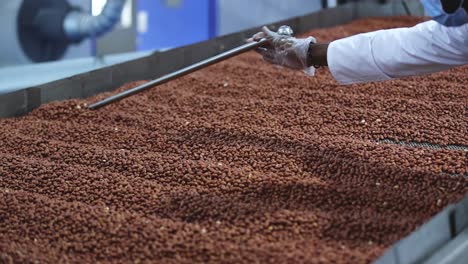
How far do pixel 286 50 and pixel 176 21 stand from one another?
2.65 m

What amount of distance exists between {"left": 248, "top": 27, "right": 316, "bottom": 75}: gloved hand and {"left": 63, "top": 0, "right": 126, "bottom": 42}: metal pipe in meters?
1.36

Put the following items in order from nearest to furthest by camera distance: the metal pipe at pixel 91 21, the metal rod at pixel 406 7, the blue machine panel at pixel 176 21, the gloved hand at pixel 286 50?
the gloved hand at pixel 286 50
the metal pipe at pixel 91 21
the metal rod at pixel 406 7
the blue machine panel at pixel 176 21

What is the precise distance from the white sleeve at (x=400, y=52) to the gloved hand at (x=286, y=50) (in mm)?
97

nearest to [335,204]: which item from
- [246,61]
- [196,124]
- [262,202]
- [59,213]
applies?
[262,202]

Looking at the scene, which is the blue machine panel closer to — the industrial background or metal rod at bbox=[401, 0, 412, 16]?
the industrial background

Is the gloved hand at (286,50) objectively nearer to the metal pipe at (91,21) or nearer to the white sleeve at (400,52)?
the white sleeve at (400,52)

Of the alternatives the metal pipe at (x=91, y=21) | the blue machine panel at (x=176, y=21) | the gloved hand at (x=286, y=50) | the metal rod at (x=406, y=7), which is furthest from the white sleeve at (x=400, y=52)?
the blue machine panel at (x=176, y=21)

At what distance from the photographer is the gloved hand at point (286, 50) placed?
1.98 m

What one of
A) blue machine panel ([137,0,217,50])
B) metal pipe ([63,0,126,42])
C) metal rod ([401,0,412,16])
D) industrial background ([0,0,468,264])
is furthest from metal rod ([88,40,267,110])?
blue machine panel ([137,0,217,50])

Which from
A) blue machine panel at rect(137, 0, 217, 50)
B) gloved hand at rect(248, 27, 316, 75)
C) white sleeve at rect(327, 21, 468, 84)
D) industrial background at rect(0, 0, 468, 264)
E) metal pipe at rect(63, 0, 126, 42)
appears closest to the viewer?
industrial background at rect(0, 0, 468, 264)

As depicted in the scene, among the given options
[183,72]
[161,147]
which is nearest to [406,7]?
[183,72]

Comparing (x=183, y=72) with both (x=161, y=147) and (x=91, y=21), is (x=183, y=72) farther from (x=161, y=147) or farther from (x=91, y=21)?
(x=91, y=21)

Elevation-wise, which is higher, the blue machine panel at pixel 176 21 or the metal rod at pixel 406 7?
the metal rod at pixel 406 7

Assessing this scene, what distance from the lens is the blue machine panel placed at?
14.9 feet
